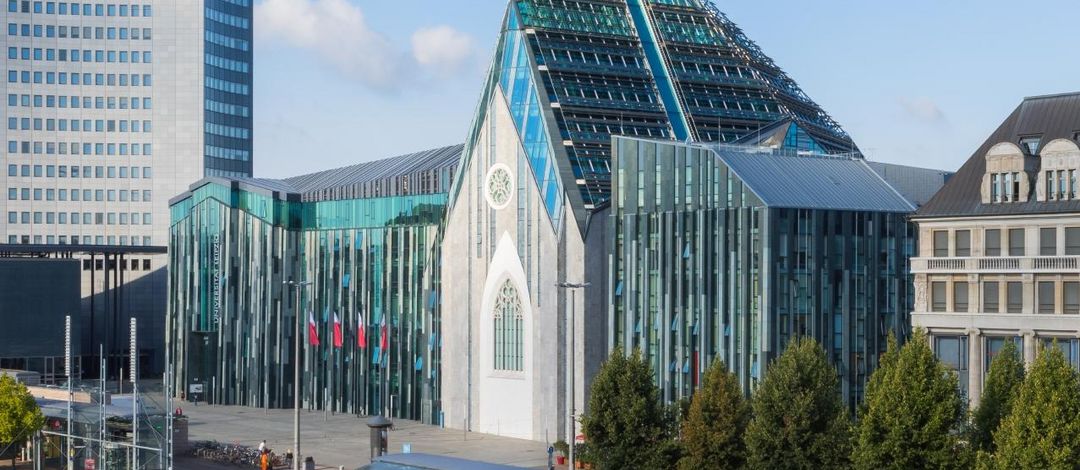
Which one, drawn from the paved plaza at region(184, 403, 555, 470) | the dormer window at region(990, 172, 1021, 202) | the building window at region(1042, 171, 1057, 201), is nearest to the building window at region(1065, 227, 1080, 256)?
the building window at region(1042, 171, 1057, 201)

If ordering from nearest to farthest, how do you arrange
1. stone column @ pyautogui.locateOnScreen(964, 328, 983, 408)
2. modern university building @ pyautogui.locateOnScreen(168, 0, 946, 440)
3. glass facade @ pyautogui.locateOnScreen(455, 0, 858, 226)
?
stone column @ pyautogui.locateOnScreen(964, 328, 983, 408) < modern university building @ pyautogui.locateOnScreen(168, 0, 946, 440) < glass facade @ pyautogui.locateOnScreen(455, 0, 858, 226)

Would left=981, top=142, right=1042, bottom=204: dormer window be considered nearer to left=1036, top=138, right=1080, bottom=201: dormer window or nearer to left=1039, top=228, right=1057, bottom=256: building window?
left=1036, top=138, right=1080, bottom=201: dormer window

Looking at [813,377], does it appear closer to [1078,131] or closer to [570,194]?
[1078,131]

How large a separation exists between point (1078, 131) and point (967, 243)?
8319 millimetres

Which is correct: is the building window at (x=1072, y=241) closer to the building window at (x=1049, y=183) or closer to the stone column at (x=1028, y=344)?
the building window at (x=1049, y=183)

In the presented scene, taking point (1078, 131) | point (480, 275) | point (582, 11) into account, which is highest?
point (582, 11)

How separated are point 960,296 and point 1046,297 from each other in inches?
209

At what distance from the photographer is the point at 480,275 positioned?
128 meters

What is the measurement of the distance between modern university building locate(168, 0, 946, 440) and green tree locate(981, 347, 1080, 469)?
81.6 ft

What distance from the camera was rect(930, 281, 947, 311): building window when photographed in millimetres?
90562

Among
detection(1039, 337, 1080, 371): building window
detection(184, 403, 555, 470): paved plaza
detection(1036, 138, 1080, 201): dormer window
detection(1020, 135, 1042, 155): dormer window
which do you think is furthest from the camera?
detection(184, 403, 555, 470): paved plaza

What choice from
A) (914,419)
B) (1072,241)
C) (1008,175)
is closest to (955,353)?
(1072,241)

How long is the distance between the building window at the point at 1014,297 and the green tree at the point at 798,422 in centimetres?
1130

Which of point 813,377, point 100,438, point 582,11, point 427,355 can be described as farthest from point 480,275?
point 813,377
